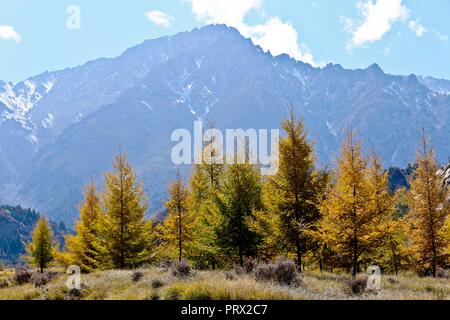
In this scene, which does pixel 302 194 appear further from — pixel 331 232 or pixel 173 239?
pixel 173 239

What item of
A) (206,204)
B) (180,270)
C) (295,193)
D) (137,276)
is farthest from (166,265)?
(295,193)

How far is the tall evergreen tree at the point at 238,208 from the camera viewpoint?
25.8 meters

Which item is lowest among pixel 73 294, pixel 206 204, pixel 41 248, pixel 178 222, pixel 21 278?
pixel 41 248

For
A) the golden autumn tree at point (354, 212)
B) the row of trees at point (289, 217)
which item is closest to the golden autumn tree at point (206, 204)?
the row of trees at point (289, 217)

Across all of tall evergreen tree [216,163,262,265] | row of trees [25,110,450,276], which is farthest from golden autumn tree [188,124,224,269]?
tall evergreen tree [216,163,262,265]

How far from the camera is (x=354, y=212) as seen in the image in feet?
64.0

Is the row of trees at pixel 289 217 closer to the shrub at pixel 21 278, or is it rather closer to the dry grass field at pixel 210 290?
the dry grass field at pixel 210 290

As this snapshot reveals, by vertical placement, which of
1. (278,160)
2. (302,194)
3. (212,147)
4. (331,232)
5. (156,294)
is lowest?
(156,294)

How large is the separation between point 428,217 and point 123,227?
2006cm

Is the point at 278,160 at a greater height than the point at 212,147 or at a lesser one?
lesser

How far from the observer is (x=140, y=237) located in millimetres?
30141

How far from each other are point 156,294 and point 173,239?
21.2m

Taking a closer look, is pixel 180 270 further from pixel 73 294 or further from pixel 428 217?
pixel 428 217
